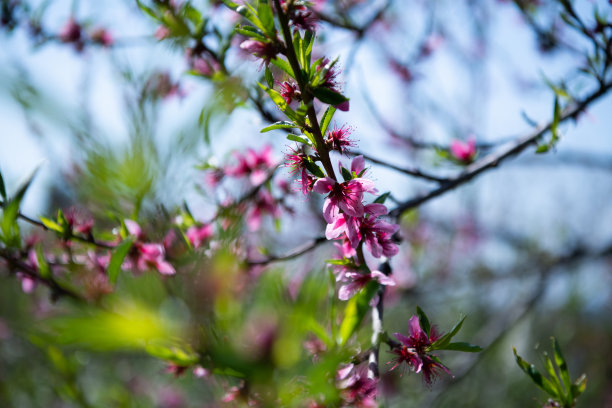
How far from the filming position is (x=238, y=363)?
0.43m

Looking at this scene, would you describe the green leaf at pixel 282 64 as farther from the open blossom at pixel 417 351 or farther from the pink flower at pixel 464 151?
the pink flower at pixel 464 151

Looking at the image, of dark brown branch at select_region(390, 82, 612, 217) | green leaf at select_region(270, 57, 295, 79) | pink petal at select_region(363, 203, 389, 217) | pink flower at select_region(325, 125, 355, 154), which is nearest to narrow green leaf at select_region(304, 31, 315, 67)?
green leaf at select_region(270, 57, 295, 79)

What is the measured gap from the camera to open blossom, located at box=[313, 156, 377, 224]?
871 millimetres

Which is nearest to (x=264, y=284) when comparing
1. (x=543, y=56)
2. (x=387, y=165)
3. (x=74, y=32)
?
(x=387, y=165)

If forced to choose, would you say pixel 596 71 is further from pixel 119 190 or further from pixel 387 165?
pixel 119 190

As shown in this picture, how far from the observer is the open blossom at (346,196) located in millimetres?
871

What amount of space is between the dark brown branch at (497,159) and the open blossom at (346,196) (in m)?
0.54

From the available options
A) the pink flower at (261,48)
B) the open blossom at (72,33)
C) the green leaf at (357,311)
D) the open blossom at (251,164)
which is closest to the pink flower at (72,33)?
the open blossom at (72,33)

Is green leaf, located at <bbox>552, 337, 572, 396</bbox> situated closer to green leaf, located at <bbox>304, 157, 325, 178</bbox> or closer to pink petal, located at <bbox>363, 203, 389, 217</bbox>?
pink petal, located at <bbox>363, 203, 389, 217</bbox>

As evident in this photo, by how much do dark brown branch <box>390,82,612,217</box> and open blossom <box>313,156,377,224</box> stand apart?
1.77ft

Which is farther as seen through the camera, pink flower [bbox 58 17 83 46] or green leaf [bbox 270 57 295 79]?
pink flower [bbox 58 17 83 46]

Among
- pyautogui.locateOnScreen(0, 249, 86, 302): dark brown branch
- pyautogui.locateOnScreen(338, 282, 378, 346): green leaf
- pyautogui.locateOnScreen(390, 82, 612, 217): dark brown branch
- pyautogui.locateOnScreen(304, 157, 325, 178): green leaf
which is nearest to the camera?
pyautogui.locateOnScreen(338, 282, 378, 346): green leaf

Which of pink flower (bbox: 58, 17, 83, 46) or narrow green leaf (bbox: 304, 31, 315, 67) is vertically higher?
pink flower (bbox: 58, 17, 83, 46)

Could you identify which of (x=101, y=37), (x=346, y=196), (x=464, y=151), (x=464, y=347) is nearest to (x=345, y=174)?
(x=346, y=196)
